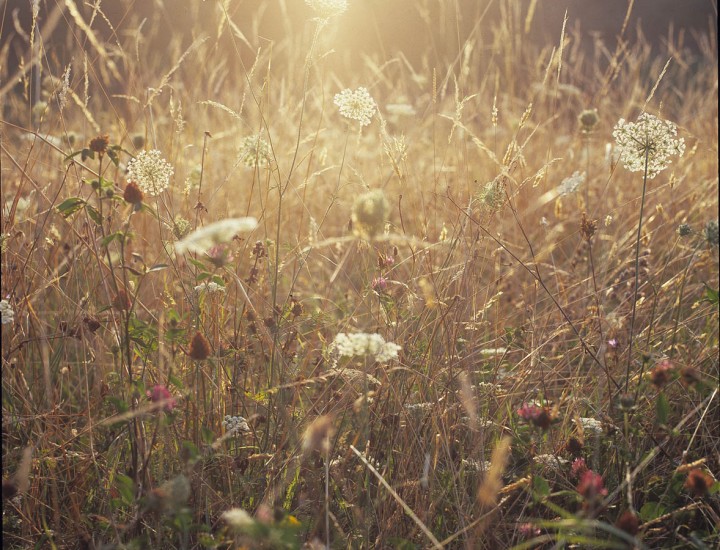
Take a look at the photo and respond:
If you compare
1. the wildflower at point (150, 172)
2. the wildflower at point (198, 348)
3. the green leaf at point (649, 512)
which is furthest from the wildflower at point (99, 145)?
the green leaf at point (649, 512)

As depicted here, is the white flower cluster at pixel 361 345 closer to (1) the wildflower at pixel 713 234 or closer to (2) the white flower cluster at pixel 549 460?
(2) the white flower cluster at pixel 549 460

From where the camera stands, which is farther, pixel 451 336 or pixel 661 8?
pixel 661 8

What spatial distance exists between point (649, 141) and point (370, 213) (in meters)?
0.74

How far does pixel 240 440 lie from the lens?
4.78 feet

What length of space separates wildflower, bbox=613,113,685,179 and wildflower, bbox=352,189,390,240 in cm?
65

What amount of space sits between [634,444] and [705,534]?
9.8 inches

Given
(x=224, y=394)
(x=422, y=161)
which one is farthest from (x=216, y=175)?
(x=224, y=394)

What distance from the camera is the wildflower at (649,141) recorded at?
1.42 m

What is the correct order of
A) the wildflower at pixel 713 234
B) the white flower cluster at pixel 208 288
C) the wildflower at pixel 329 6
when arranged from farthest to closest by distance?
the wildflower at pixel 329 6, the white flower cluster at pixel 208 288, the wildflower at pixel 713 234

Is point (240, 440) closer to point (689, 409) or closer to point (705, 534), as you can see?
point (705, 534)

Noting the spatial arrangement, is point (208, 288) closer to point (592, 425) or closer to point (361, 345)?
point (361, 345)

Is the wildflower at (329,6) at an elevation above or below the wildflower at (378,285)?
above

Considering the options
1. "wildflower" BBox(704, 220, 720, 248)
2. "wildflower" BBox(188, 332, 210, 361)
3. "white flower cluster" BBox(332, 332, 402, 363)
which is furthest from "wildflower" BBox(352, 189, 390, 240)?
"wildflower" BBox(704, 220, 720, 248)

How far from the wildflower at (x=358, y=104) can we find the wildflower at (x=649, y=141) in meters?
0.55
